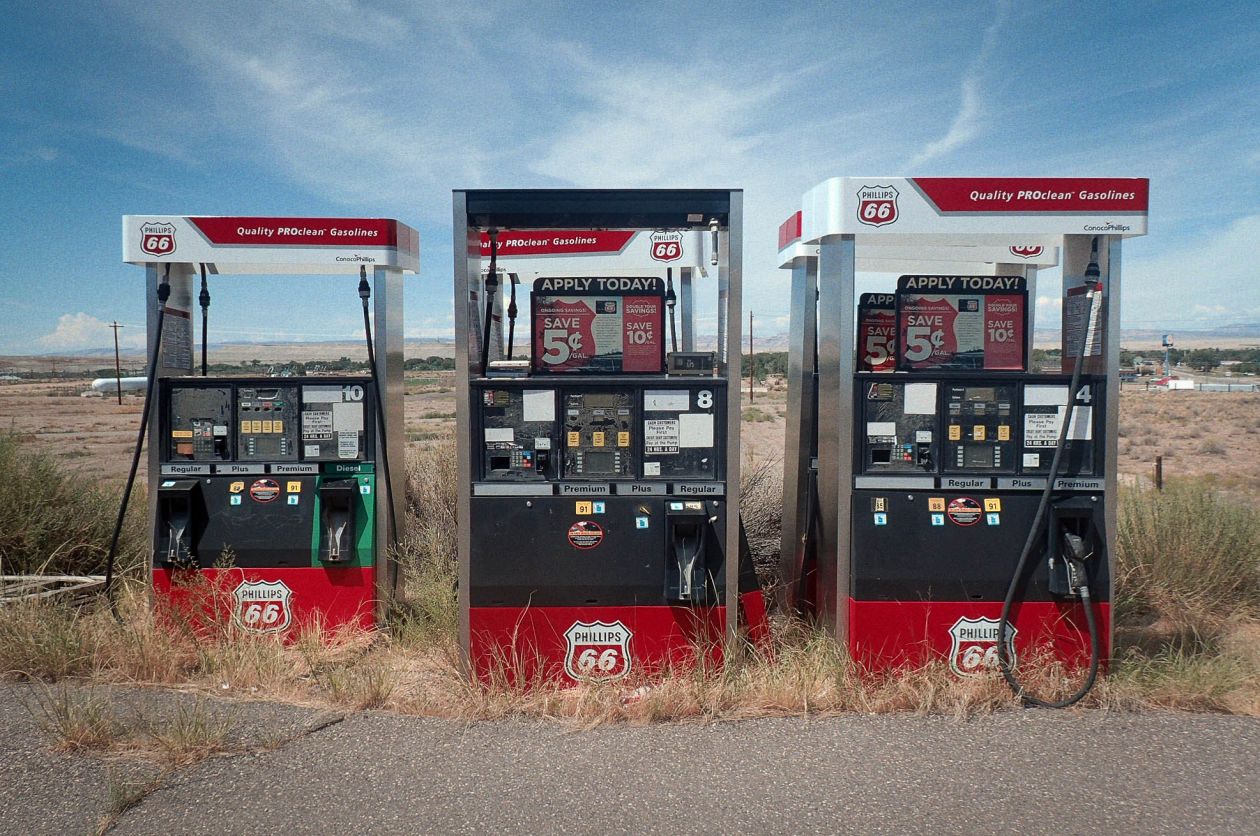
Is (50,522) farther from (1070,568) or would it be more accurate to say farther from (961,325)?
(1070,568)

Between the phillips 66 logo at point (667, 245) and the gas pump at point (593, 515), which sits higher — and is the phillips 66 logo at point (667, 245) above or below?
above

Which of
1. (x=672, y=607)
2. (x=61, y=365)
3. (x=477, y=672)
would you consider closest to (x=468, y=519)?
(x=477, y=672)

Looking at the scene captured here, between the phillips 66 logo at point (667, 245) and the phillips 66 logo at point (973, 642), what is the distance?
432cm

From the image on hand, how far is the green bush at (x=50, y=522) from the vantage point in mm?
7582

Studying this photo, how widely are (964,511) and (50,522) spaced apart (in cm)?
783

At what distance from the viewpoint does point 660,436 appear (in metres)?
5.27

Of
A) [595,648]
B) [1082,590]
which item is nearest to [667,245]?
[595,648]

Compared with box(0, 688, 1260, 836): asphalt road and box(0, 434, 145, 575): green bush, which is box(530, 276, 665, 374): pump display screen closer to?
box(0, 688, 1260, 836): asphalt road

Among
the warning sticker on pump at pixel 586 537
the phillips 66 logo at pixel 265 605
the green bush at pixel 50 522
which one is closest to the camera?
the warning sticker on pump at pixel 586 537

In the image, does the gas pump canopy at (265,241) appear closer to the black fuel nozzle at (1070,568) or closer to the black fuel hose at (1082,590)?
the black fuel hose at (1082,590)

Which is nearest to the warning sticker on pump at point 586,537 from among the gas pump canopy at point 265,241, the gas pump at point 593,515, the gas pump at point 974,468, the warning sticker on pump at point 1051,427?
the gas pump at point 593,515

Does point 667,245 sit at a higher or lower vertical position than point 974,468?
higher

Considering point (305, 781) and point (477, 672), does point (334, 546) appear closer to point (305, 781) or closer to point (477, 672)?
point (477, 672)

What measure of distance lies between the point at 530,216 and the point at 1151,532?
6098 millimetres
